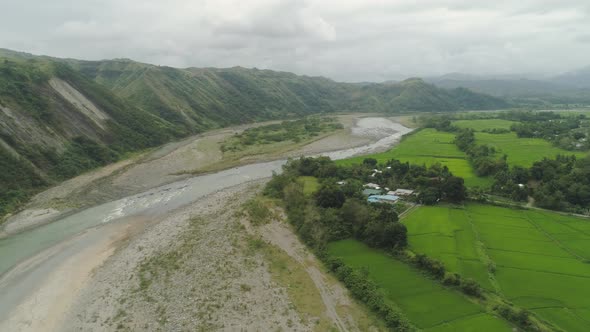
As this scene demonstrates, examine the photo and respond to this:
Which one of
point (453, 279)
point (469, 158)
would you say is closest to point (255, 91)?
point (469, 158)

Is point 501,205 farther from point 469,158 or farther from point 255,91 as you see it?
point 255,91

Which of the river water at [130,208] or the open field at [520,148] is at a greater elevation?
the river water at [130,208]

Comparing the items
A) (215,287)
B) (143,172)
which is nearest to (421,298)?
(215,287)

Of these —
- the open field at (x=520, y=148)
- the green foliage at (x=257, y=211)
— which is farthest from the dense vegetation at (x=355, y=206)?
the open field at (x=520, y=148)

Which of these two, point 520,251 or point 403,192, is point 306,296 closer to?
point 520,251

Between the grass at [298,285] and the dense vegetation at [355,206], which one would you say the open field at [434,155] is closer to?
the dense vegetation at [355,206]

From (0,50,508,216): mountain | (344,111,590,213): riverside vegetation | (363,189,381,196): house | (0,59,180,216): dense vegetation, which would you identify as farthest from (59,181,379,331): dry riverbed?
(344,111,590,213): riverside vegetation

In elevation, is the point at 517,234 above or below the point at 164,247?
below
